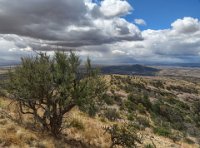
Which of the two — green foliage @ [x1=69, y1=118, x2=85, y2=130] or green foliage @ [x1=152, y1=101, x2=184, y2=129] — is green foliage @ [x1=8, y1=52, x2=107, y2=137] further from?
green foliage @ [x1=152, y1=101, x2=184, y2=129]

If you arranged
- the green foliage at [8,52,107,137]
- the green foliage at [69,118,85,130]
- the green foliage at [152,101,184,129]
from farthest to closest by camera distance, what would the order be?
the green foliage at [152,101,184,129] < the green foliage at [69,118,85,130] < the green foliage at [8,52,107,137]

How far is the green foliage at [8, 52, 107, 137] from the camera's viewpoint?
15.2 meters

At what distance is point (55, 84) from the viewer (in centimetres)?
1545

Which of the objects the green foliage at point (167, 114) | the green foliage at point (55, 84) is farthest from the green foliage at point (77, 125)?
the green foliage at point (167, 114)

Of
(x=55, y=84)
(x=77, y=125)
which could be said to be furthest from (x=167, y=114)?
(x=55, y=84)

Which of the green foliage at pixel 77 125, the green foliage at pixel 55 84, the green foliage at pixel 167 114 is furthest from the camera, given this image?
the green foliage at pixel 167 114

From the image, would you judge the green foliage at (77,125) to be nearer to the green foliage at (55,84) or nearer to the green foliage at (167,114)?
the green foliage at (55,84)

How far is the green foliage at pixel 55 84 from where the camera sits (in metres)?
15.2

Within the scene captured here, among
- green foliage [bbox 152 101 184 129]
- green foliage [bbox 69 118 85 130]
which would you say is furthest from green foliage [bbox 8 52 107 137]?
green foliage [bbox 152 101 184 129]

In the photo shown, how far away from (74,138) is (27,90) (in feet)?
13.9

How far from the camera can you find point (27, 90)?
1534cm

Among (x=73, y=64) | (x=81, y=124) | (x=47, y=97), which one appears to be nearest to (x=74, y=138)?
(x=81, y=124)

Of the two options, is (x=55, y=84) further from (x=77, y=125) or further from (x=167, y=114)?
(x=167, y=114)

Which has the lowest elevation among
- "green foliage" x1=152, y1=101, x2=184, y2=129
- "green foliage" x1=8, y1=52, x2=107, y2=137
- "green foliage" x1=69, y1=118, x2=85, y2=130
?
"green foliage" x1=152, y1=101, x2=184, y2=129
